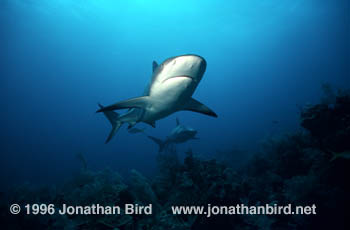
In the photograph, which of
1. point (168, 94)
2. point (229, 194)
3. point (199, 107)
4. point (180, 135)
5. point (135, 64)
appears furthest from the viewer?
point (135, 64)

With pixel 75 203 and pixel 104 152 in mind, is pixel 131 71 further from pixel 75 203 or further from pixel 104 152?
pixel 75 203

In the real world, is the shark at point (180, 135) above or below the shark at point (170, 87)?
above

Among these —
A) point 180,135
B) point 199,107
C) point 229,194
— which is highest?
point 180,135

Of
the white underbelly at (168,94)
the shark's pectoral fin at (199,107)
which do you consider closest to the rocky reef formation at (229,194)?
the shark's pectoral fin at (199,107)

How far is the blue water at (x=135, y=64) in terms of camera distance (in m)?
49.3

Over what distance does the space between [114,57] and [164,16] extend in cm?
5321

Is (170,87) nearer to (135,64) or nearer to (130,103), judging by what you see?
(130,103)

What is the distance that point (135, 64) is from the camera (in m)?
114

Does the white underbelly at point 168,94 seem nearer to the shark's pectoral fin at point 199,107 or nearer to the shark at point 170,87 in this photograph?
the shark at point 170,87

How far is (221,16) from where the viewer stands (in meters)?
53.0

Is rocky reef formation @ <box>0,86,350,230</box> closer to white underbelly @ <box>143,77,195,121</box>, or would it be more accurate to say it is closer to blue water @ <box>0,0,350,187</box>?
white underbelly @ <box>143,77,195,121</box>

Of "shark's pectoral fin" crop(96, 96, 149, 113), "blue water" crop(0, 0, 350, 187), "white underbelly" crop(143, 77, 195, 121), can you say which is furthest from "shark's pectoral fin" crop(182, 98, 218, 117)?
"blue water" crop(0, 0, 350, 187)

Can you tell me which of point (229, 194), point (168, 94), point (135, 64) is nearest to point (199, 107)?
point (168, 94)

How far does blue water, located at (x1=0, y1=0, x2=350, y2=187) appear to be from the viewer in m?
49.3
